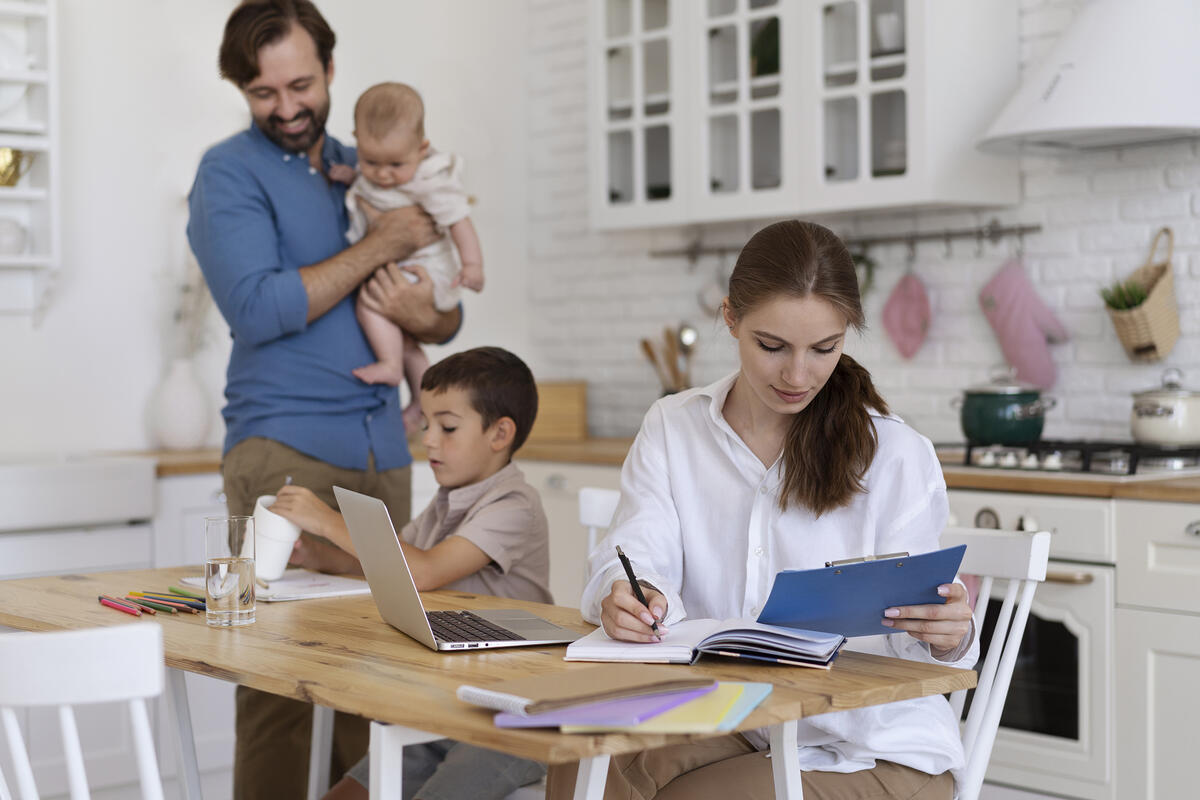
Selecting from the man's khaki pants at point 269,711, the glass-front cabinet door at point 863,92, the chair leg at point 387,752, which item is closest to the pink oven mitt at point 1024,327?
the glass-front cabinet door at point 863,92

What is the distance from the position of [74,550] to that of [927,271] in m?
2.38

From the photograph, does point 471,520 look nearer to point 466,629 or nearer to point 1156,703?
point 466,629

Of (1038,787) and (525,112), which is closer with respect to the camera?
(1038,787)

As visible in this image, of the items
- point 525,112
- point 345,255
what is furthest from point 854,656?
point 525,112

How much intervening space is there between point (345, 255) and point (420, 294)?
0.64ft

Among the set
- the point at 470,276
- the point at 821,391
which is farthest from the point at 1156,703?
the point at 470,276

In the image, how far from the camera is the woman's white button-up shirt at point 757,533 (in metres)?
1.63

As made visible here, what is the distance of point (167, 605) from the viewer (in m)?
1.95

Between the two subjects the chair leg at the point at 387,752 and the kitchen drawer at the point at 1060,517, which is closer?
the chair leg at the point at 387,752

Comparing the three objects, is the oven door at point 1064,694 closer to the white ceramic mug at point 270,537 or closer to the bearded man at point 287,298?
the bearded man at point 287,298

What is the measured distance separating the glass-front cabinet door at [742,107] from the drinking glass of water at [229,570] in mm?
2348

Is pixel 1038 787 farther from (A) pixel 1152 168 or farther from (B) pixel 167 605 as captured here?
(B) pixel 167 605

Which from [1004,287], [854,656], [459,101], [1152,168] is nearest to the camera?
[854,656]

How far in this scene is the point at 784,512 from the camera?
1.80 meters
